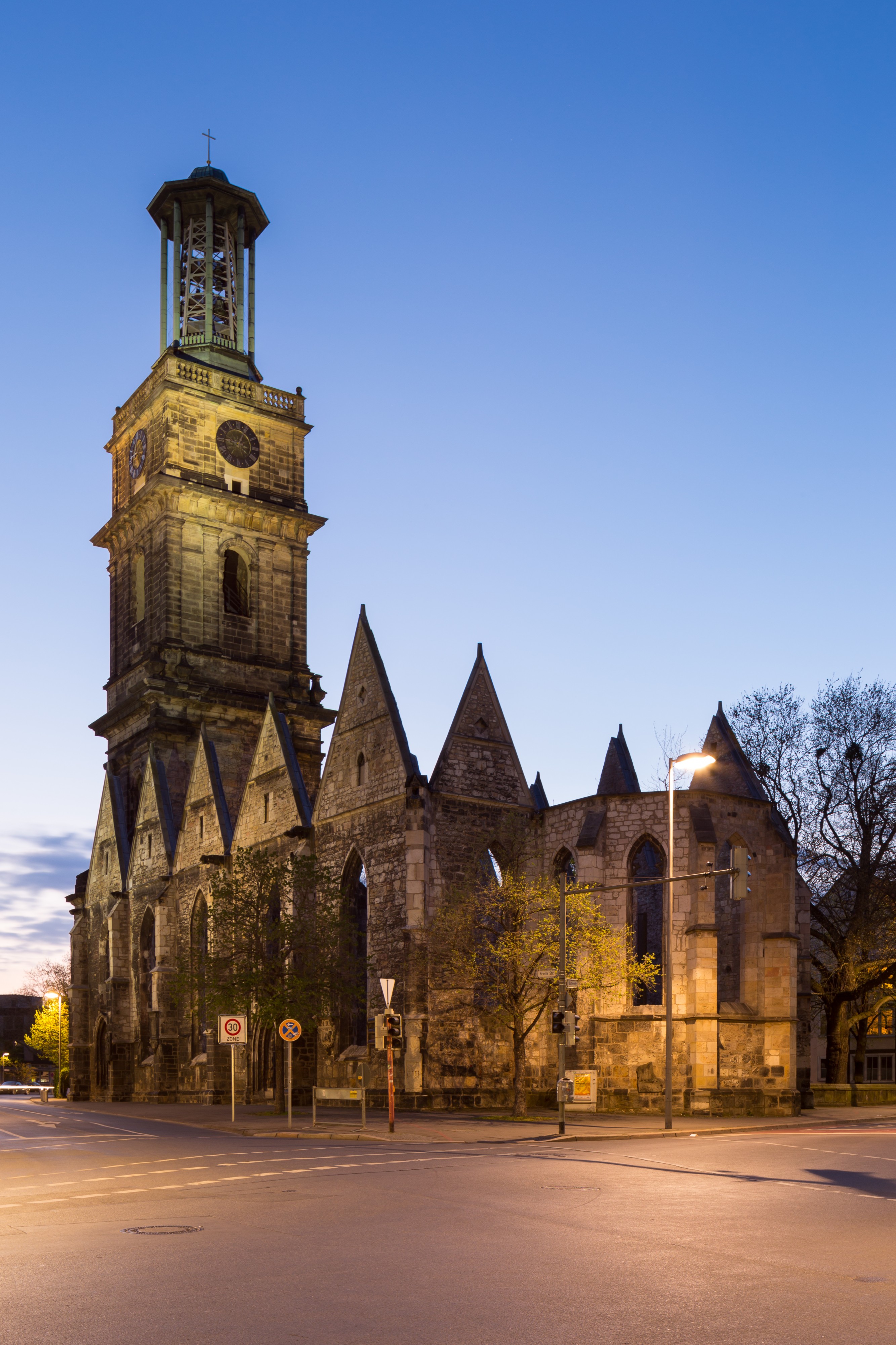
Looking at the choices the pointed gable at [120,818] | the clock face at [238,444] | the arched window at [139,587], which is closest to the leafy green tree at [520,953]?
the pointed gable at [120,818]

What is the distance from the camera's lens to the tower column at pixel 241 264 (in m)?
69.2

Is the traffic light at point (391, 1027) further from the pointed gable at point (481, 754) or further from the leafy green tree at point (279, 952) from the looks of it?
the pointed gable at point (481, 754)

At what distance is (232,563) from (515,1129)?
38.4m

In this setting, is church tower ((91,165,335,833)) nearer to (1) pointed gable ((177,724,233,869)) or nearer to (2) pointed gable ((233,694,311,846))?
(1) pointed gable ((177,724,233,869))

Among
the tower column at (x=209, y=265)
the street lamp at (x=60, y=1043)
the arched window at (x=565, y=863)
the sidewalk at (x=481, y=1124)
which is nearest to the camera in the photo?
the sidewalk at (x=481, y=1124)

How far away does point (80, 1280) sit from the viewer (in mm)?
9961

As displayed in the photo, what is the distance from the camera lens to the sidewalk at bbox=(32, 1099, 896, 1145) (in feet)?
85.0

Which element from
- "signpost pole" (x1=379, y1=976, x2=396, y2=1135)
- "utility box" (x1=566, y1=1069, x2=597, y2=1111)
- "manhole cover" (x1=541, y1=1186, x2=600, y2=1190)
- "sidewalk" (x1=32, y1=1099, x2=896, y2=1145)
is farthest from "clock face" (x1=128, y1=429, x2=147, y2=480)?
"manhole cover" (x1=541, y1=1186, x2=600, y2=1190)

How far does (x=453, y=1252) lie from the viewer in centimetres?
1108

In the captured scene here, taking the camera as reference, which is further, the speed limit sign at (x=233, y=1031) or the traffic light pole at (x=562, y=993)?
the speed limit sign at (x=233, y=1031)

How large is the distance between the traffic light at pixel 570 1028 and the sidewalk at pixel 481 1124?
1788 mm

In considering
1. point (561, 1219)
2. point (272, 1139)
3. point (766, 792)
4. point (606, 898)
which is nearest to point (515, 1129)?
point (272, 1139)

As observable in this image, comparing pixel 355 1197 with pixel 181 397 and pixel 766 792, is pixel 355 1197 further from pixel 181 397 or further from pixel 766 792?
pixel 181 397

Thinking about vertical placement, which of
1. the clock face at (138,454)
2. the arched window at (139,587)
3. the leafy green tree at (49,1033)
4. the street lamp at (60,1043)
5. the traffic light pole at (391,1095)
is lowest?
the leafy green tree at (49,1033)
